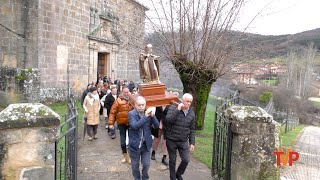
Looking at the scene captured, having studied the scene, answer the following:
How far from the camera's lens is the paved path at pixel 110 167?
500 cm

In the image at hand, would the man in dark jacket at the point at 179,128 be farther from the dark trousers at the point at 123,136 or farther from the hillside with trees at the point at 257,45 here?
the hillside with trees at the point at 257,45

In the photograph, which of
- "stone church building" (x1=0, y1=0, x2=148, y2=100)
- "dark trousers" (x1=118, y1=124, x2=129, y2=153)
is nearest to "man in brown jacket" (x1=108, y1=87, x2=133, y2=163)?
"dark trousers" (x1=118, y1=124, x2=129, y2=153)

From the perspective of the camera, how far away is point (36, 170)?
3.02m

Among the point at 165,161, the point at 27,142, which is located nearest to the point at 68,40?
the point at 165,161

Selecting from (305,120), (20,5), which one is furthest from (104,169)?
(305,120)

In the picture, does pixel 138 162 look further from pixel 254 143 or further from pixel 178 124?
pixel 254 143

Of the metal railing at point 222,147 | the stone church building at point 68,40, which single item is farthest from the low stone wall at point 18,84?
the metal railing at point 222,147

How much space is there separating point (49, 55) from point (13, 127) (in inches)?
411

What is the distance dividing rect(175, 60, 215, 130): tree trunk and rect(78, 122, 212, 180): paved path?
312 centimetres

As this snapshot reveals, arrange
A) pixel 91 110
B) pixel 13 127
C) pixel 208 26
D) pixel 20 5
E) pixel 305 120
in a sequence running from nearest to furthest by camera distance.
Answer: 1. pixel 13 127
2. pixel 91 110
3. pixel 208 26
4. pixel 20 5
5. pixel 305 120

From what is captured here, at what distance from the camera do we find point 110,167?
538cm

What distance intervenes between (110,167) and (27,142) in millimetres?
2645

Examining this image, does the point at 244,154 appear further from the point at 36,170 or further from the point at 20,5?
the point at 20,5

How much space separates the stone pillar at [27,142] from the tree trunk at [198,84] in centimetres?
585
